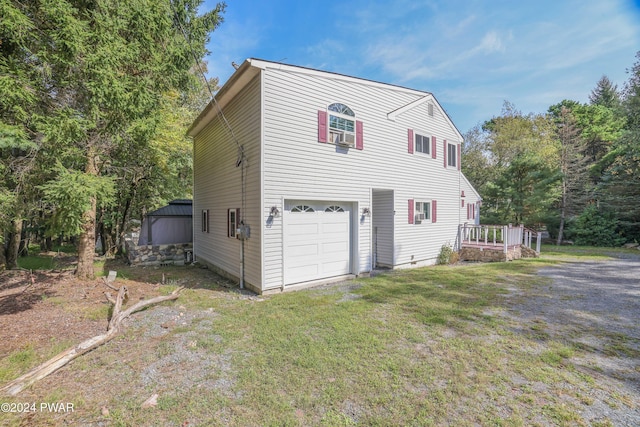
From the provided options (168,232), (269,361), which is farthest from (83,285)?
(269,361)

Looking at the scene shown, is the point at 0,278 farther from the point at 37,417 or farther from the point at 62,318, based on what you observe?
the point at 37,417

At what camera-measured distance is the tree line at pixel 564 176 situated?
674 inches

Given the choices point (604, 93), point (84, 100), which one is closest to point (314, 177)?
point (84, 100)

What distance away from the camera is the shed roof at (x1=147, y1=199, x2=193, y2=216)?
41.1 ft

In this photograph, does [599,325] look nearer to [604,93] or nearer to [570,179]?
[570,179]

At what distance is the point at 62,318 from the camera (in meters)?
5.19

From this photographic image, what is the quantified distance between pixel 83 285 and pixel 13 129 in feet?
14.7

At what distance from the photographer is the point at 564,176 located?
17969 millimetres

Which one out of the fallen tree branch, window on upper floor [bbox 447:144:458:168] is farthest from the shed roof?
window on upper floor [bbox 447:144:458:168]

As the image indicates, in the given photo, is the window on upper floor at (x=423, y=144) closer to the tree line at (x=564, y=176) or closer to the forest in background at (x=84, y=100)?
the forest in background at (x=84, y=100)

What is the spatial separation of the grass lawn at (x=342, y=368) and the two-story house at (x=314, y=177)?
2.03 meters

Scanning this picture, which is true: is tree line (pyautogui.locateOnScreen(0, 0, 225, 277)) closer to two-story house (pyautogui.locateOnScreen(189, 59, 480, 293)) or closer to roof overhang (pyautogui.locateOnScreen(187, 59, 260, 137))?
roof overhang (pyautogui.locateOnScreen(187, 59, 260, 137))

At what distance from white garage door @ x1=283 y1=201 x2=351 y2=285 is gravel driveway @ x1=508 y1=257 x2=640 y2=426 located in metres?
4.41

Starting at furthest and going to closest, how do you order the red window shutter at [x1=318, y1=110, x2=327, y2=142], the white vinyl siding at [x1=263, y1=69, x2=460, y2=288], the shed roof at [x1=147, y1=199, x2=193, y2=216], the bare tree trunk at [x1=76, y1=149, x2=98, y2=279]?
the shed roof at [x1=147, y1=199, x2=193, y2=216], the bare tree trunk at [x1=76, y1=149, x2=98, y2=279], the red window shutter at [x1=318, y1=110, x2=327, y2=142], the white vinyl siding at [x1=263, y1=69, x2=460, y2=288]
